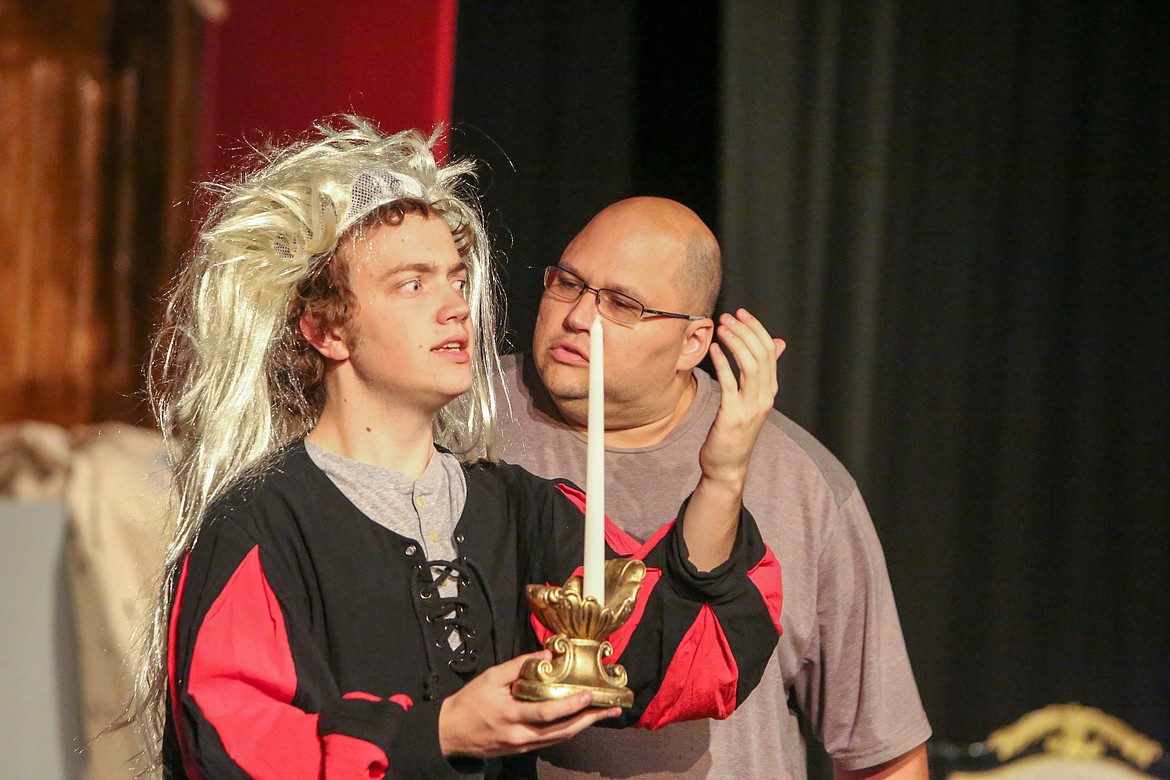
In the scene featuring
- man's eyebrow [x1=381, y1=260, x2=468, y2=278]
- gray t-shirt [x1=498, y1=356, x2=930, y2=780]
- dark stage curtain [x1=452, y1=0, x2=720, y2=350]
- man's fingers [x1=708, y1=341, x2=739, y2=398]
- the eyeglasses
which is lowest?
gray t-shirt [x1=498, y1=356, x2=930, y2=780]

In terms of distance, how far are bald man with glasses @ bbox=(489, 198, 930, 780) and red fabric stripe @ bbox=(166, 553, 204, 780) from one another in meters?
0.64

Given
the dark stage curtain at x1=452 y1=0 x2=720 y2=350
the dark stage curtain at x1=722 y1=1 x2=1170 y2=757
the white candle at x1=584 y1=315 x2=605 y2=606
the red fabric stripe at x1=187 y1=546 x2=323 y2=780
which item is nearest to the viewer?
the white candle at x1=584 y1=315 x2=605 y2=606

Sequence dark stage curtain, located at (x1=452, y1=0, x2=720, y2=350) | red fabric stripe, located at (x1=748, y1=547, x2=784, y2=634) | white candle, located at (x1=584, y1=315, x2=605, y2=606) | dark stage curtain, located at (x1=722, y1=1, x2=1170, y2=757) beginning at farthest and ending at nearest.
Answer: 1. dark stage curtain, located at (x1=722, y1=1, x2=1170, y2=757)
2. dark stage curtain, located at (x1=452, y1=0, x2=720, y2=350)
3. red fabric stripe, located at (x1=748, y1=547, x2=784, y2=634)
4. white candle, located at (x1=584, y1=315, x2=605, y2=606)

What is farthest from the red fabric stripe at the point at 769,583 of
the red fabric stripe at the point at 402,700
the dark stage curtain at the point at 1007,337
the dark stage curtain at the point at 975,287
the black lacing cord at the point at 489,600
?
the dark stage curtain at the point at 1007,337

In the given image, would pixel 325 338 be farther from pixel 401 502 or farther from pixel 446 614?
pixel 446 614

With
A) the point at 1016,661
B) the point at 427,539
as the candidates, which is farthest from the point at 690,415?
the point at 1016,661

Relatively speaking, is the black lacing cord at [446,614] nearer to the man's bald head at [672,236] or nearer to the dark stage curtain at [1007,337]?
the man's bald head at [672,236]

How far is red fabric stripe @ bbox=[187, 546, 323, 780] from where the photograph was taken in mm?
1025

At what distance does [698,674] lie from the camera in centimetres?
123

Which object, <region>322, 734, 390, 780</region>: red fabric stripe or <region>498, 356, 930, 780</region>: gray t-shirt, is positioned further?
<region>498, 356, 930, 780</region>: gray t-shirt

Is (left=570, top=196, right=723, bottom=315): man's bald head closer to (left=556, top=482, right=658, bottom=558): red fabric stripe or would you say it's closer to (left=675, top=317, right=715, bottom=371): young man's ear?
(left=675, top=317, right=715, bottom=371): young man's ear

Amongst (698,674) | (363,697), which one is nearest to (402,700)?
(363,697)

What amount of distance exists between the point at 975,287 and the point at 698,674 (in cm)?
180

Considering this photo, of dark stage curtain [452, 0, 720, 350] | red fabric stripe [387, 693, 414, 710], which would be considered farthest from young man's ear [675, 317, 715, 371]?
red fabric stripe [387, 693, 414, 710]
